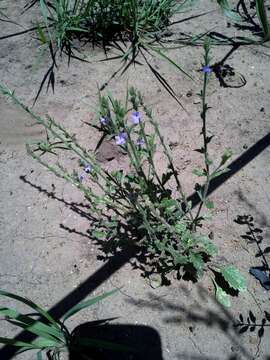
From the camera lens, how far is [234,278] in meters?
1.80

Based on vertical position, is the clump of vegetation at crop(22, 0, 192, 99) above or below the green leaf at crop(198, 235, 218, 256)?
above

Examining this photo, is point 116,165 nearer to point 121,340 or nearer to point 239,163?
point 239,163

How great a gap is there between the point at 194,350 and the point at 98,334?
48 cm

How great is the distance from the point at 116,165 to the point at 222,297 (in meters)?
1.09

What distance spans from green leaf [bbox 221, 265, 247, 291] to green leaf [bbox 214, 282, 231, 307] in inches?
2.9

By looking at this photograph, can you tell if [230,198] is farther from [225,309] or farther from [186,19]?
[186,19]

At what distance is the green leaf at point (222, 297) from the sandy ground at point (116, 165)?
1.3 inches

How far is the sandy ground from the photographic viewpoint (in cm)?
181

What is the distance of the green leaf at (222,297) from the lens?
181 cm

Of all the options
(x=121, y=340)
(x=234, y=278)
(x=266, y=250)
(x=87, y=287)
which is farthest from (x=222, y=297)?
(x=87, y=287)

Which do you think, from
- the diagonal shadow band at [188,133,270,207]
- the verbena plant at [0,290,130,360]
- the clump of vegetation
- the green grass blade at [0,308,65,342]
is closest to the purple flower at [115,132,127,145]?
the verbena plant at [0,290,130,360]

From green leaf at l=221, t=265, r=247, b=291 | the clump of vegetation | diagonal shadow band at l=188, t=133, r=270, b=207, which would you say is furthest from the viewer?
the clump of vegetation

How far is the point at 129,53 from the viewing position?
3.06 metres

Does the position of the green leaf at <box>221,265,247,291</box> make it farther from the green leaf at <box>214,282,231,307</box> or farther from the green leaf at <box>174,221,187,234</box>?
the green leaf at <box>174,221,187,234</box>
